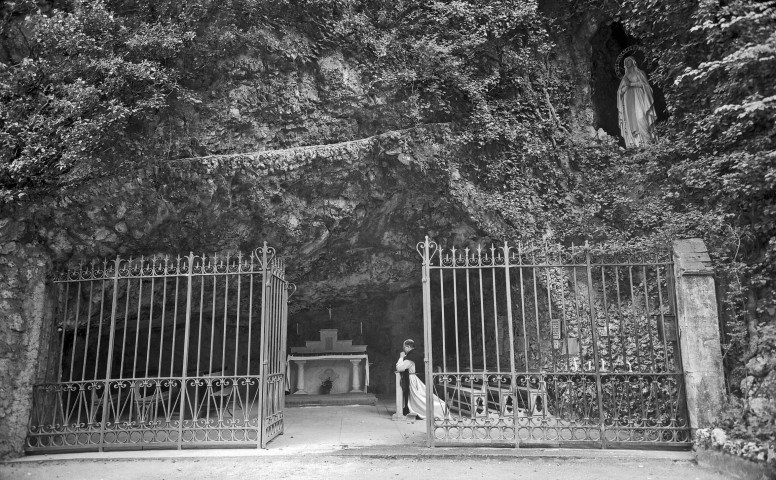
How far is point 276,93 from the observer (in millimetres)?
9570

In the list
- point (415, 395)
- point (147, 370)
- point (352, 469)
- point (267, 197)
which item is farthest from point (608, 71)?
point (147, 370)

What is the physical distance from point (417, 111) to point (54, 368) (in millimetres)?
7151

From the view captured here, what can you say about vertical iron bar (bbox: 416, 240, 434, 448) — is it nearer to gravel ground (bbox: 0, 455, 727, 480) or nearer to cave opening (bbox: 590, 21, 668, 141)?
gravel ground (bbox: 0, 455, 727, 480)

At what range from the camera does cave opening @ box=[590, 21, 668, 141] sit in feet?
40.9

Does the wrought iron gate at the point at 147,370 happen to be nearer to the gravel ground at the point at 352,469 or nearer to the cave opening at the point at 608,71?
the gravel ground at the point at 352,469

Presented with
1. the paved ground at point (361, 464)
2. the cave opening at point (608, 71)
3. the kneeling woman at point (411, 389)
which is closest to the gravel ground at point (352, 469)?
the paved ground at point (361, 464)

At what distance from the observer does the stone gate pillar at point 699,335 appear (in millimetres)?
6426

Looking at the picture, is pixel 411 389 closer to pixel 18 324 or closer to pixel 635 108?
pixel 18 324

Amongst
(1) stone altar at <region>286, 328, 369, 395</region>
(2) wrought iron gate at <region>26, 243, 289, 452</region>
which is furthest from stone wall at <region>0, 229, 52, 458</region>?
(1) stone altar at <region>286, 328, 369, 395</region>

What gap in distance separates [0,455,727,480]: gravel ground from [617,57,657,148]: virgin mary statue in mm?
7285

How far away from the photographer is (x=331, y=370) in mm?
13102

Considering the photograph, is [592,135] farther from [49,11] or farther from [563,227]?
[49,11]

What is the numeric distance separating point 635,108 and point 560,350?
5.88 m

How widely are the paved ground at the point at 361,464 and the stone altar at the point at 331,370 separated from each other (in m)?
5.35
